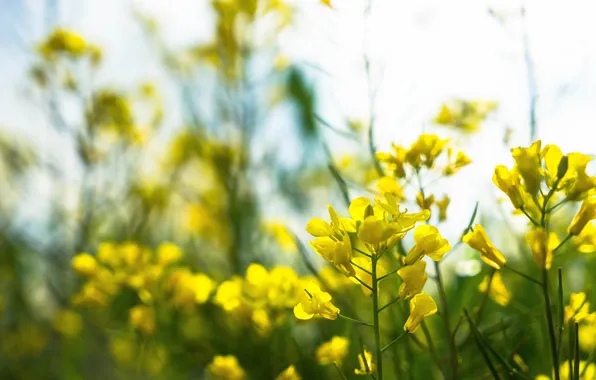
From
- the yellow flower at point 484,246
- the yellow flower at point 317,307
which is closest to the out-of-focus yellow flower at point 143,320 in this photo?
the yellow flower at point 317,307

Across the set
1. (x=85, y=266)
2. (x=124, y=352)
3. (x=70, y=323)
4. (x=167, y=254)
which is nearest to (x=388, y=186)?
(x=167, y=254)

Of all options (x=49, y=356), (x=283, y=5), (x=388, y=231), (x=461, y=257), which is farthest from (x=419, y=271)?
(x=49, y=356)

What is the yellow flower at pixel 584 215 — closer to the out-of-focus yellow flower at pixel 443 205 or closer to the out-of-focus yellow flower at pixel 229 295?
the out-of-focus yellow flower at pixel 443 205

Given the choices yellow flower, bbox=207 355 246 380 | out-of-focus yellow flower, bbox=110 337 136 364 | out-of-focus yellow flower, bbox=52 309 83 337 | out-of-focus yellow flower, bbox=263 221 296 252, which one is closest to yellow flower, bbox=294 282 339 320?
yellow flower, bbox=207 355 246 380

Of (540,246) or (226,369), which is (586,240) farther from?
(226,369)

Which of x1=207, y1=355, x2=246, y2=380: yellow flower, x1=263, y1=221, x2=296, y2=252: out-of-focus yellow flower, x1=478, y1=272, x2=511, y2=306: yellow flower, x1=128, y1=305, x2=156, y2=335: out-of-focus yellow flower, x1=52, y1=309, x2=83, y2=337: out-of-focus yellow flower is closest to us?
x1=478, y1=272, x2=511, y2=306: yellow flower

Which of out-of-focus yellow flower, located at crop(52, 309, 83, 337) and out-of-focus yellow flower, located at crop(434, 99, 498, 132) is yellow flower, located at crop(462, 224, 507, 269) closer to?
out-of-focus yellow flower, located at crop(434, 99, 498, 132)

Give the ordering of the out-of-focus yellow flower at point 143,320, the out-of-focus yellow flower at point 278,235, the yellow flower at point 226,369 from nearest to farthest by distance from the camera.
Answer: the yellow flower at point 226,369 < the out-of-focus yellow flower at point 143,320 < the out-of-focus yellow flower at point 278,235

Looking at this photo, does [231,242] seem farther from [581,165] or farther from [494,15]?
[581,165]
